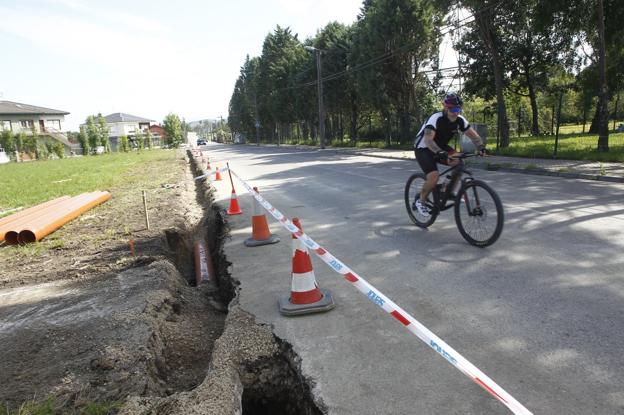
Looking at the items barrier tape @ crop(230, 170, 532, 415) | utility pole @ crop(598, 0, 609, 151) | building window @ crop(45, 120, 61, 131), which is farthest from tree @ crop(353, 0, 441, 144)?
building window @ crop(45, 120, 61, 131)

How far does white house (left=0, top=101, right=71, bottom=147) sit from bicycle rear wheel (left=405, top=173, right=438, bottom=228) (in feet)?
232

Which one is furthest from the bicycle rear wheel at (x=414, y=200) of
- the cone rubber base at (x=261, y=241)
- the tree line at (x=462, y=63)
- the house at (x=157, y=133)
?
the house at (x=157, y=133)

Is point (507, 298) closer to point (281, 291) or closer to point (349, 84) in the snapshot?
point (281, 291)

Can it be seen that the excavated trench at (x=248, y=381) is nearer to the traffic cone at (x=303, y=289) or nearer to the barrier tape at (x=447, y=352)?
the traffic cone at (x=303, y=289)

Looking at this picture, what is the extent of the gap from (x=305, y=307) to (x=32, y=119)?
80988 millimetres

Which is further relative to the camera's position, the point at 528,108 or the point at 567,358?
the point at 528,108

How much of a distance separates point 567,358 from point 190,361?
2789 mm

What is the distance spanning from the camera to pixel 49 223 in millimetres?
8430

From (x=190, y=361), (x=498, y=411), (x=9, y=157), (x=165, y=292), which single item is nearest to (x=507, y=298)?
(x=498, y=411)

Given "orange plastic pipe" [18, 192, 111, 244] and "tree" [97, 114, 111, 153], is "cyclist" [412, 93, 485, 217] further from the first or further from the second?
"tree" [97, 114, 111, 153]

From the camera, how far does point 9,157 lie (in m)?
56.6

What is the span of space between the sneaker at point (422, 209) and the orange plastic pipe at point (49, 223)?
6.54 meters

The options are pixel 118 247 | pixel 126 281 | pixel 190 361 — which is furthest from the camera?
pixel 118 247

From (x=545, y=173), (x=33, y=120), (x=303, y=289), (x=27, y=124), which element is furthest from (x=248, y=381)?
(x=33, y=120)
